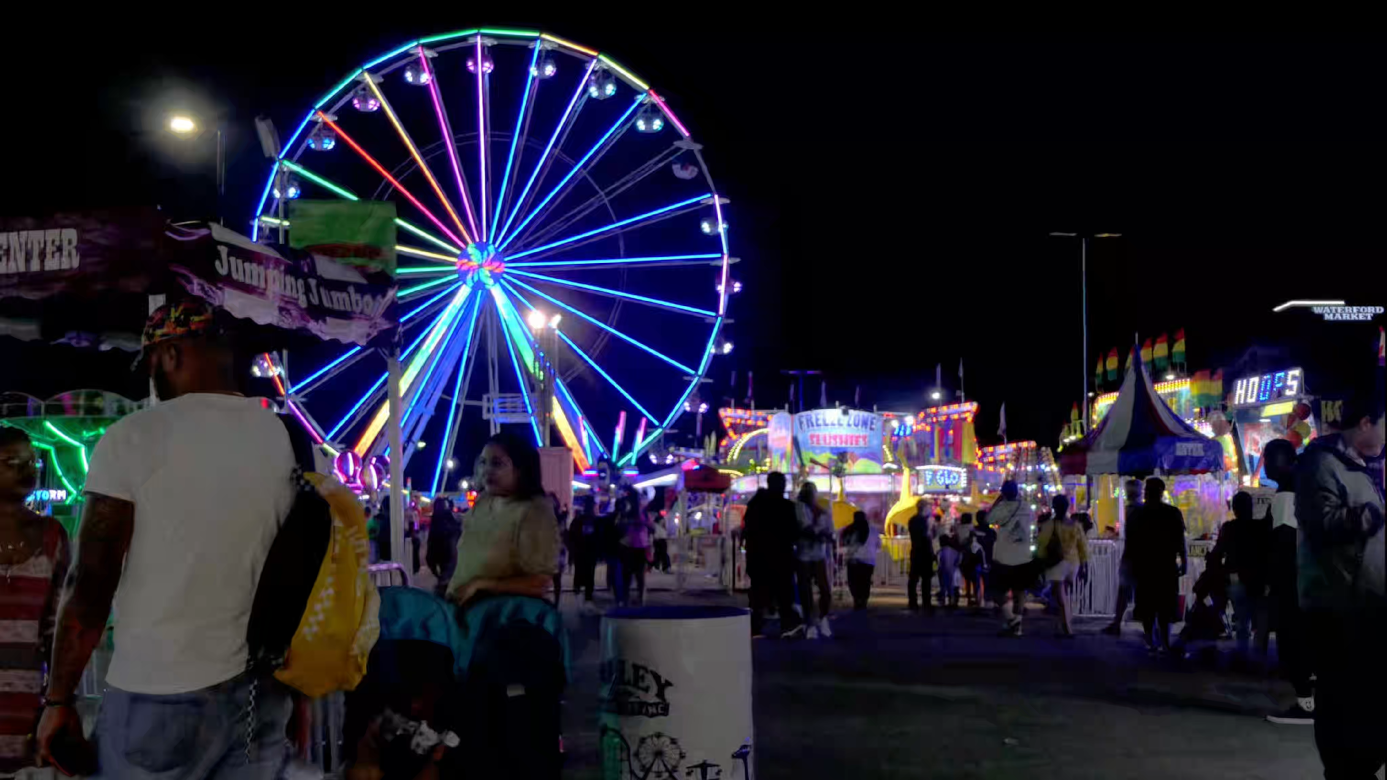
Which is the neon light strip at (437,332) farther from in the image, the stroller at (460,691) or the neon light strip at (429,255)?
the stroller at (460,691)

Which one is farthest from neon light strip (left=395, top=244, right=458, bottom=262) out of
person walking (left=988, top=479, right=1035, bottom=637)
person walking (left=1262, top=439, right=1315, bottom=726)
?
person walking (left=1262, top=439, right=1315, bottom=726)

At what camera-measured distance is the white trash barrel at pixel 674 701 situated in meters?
4.98

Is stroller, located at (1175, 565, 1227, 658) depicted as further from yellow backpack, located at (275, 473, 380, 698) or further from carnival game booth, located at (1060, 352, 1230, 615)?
yellow backpack, located at (275, 473, 380, 698)

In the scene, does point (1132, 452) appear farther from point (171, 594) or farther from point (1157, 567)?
point (171, 594)

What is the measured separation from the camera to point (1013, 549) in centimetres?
1525

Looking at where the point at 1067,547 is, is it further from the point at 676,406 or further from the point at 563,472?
the point at 676,406

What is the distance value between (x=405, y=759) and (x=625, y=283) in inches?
798

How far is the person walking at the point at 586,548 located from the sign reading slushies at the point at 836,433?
10477mm

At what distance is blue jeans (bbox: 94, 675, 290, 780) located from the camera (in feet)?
10.0

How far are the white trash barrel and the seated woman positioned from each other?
44cm

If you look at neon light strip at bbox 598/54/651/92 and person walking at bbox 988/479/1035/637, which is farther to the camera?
neon light strip at bbox 598/54/651/92

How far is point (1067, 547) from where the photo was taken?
1516 cm

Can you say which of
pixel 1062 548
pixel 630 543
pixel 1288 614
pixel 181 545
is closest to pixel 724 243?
pixel 630 543

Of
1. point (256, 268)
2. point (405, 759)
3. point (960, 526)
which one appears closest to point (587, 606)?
point (960, 526)
